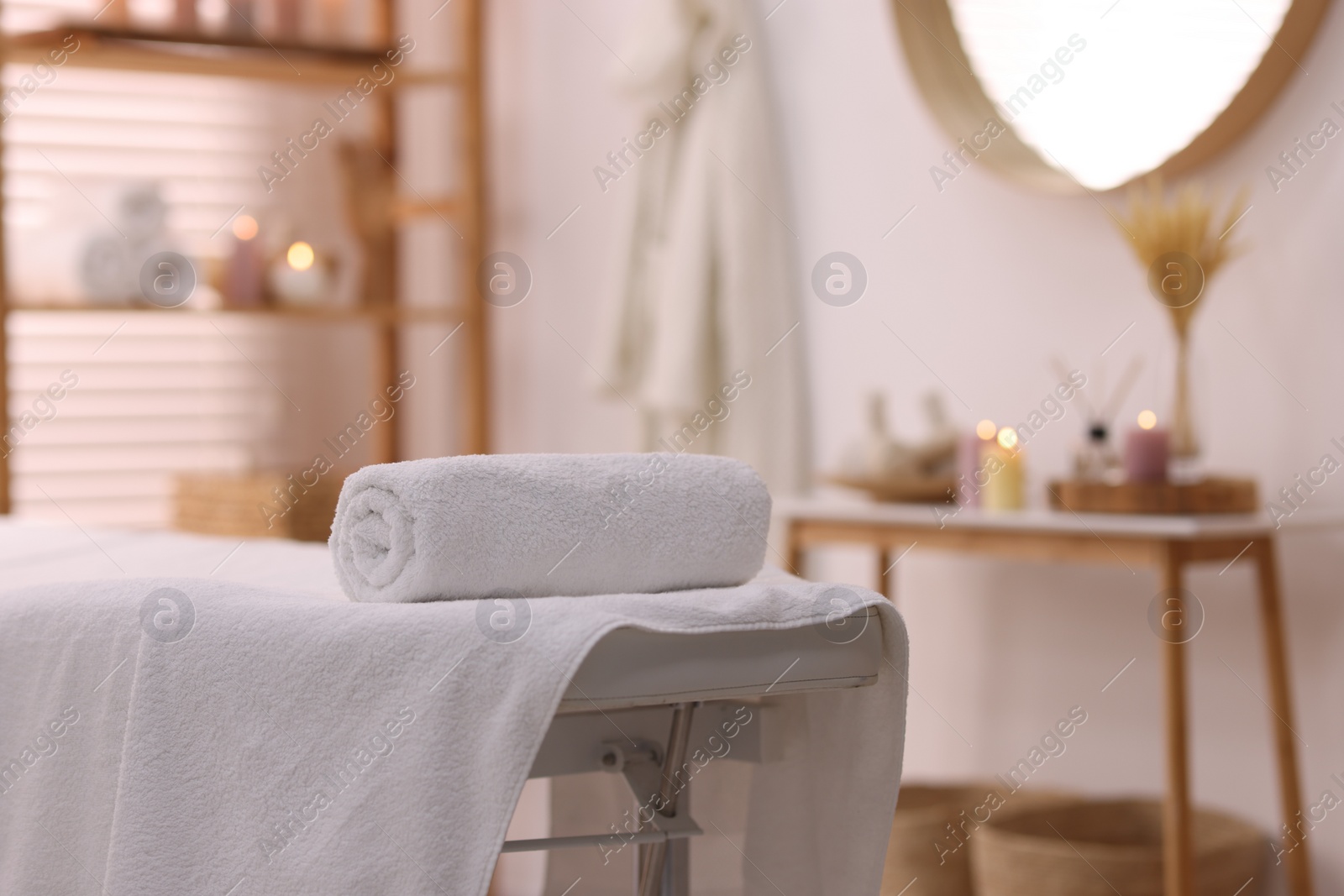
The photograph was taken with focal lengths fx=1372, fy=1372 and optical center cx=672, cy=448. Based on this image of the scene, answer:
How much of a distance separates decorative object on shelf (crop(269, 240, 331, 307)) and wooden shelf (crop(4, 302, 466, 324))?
0.02m

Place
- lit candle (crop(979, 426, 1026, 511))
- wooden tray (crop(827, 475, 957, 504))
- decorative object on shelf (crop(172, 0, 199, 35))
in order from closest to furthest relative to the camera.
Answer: lit candle (crop(979, 426, 1026, 511)) → wooden tray (crop(827, 475, 957, 504)) → decorative object on shelf (crop(172, 0, 199, 35))

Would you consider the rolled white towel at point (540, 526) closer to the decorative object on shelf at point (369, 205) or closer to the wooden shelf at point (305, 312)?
the wooden shelf at point (305, 312)

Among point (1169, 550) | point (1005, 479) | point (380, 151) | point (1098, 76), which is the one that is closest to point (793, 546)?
point (1005, 479)

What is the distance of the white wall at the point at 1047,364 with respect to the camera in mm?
1503

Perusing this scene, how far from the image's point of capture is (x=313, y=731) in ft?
2.26

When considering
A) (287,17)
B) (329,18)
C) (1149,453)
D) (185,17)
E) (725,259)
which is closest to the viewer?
(1149,453)

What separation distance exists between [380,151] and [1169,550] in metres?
1.78

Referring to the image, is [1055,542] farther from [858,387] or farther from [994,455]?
[858,387]

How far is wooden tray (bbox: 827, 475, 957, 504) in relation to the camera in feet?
5.43

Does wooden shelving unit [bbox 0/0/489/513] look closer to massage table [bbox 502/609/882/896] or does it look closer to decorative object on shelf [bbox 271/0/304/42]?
decorative object on shelf [bbox 271/0/304/42]

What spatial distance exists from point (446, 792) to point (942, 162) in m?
1.45

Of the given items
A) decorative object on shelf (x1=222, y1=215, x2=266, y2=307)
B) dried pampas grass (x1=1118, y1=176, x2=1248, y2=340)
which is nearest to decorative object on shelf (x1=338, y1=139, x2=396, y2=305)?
decorative object on shelf (x1=222, y1=215, x2=266, y2=307)

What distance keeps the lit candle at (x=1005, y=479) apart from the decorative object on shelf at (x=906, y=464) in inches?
3.7

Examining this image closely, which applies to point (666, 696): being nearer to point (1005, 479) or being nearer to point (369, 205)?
point (1005, 479)
